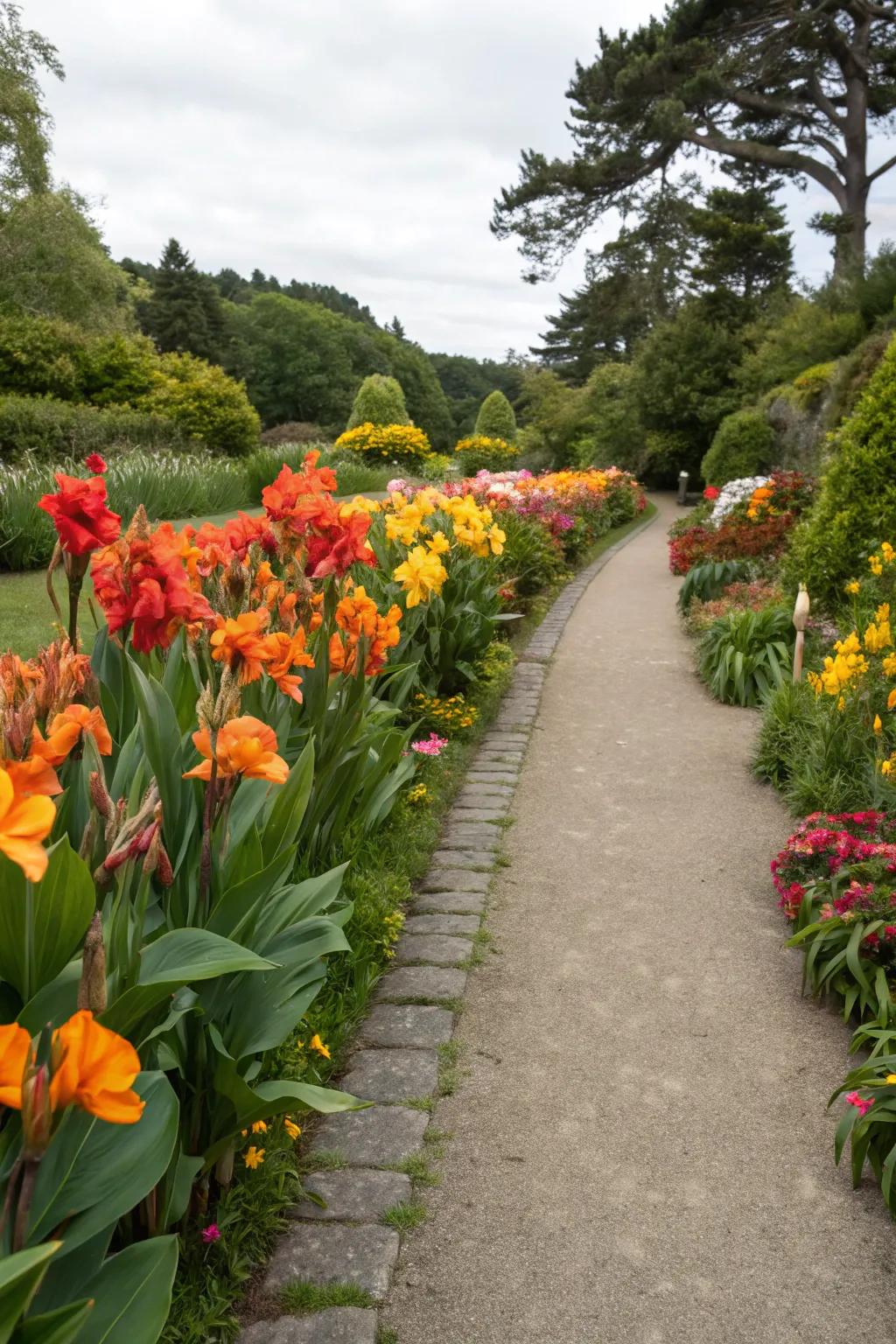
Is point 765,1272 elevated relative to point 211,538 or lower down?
lower down

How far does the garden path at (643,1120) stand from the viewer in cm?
185

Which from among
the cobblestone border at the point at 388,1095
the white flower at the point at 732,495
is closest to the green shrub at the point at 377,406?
the white flower at the point at 732,495

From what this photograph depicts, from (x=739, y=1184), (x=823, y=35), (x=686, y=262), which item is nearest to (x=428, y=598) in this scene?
(x=739, y=1184)

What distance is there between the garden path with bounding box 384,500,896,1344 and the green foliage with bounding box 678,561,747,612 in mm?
4057

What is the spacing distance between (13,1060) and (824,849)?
2.78 meters

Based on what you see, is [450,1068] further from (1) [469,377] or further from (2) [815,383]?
(1) [469,377]

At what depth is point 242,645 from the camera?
1.67 m

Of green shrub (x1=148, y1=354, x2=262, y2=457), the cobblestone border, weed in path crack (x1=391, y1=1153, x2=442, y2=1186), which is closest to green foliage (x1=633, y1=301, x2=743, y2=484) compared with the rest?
green shrub (x1=148, y1=354, x2=262, y2=457)

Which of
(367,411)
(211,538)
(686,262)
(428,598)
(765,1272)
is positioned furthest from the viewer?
(686,262)

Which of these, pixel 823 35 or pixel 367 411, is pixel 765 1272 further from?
pixel 367 411

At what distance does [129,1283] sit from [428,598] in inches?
149

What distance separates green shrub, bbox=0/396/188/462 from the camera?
39.8ft

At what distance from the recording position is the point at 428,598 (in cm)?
479

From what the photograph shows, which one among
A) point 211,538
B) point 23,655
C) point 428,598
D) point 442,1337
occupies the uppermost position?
point 211,538
